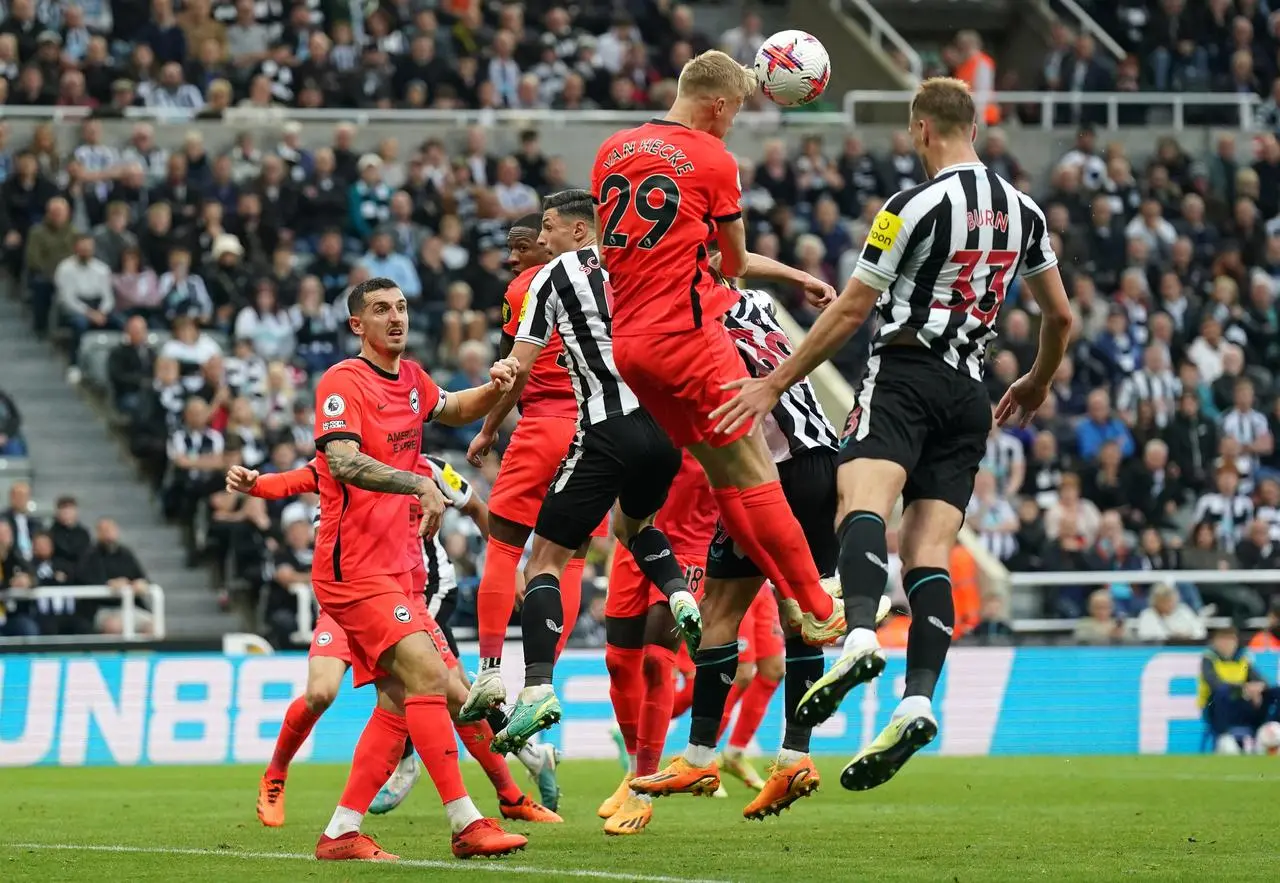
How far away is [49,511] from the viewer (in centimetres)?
2039

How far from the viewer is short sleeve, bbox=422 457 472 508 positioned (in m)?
11.0

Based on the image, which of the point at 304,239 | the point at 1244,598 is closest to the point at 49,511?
the point at 304,239

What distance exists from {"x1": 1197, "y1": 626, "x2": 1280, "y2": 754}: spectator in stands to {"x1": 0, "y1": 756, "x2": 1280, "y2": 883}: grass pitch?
8.41ft

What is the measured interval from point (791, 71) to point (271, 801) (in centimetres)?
484

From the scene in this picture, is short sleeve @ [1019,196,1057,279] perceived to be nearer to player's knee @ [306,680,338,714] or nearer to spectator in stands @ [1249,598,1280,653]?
player's knee @ [306,680,338,714]

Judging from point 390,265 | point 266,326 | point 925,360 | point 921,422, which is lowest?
point 266,326

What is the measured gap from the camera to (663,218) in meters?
8.95

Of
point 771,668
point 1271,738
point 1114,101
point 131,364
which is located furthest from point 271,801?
point 1114,101

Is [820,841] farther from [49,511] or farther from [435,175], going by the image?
[435,175]

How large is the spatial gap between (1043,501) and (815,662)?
41.0ft

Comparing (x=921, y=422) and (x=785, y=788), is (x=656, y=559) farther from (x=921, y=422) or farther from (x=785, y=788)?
(x=921, y=422)

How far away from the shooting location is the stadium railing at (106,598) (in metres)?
17.6

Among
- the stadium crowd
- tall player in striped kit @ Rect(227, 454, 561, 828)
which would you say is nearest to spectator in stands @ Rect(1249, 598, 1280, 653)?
the stadium crowd

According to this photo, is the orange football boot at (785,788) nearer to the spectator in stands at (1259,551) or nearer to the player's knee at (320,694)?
the player's knee at (320,694)
